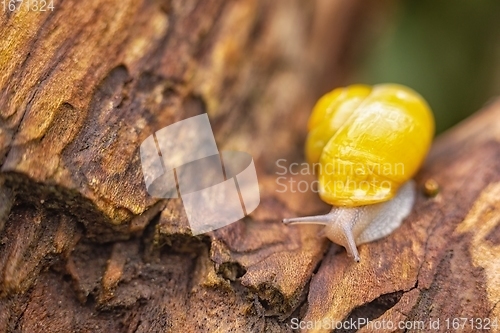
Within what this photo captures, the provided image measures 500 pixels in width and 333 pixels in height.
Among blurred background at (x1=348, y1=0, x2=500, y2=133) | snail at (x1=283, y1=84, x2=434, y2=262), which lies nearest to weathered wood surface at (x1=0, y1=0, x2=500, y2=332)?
snail at (x1=283, y1=84, x2=434, y2=262)

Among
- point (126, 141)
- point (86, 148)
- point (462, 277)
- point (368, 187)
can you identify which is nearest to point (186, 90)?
point (126, 141)

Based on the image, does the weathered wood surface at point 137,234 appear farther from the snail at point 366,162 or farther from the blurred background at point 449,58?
the blurred background at point 449,58

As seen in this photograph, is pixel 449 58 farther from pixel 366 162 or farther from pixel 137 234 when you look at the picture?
pixel 137 234

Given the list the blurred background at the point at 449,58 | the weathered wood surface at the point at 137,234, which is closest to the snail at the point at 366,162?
the weathered wood surface at the point at 137,234

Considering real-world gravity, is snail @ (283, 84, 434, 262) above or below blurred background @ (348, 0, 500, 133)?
above

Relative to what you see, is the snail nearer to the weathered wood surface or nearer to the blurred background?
the weathered wood surface

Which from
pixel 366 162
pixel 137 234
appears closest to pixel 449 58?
pixel 366 162

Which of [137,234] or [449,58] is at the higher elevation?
[137,234]
